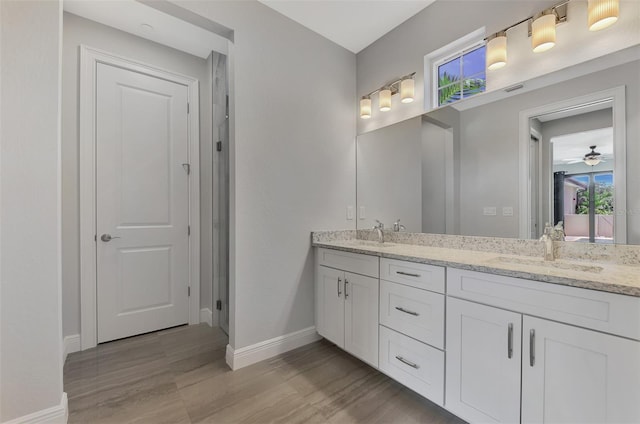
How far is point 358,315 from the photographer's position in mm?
2027

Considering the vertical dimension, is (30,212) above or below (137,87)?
below

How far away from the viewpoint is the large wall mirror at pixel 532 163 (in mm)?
1427

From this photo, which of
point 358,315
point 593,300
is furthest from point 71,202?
point 593,300

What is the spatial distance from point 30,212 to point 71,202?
1.07 meters

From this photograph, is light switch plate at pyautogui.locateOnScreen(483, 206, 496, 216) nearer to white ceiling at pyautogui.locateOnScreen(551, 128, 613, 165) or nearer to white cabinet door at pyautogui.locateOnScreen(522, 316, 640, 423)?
white ceiling at pyautogui.locateOnScreen(551, 128, 613, 165)

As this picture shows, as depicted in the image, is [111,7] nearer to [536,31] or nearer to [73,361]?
[73,361]

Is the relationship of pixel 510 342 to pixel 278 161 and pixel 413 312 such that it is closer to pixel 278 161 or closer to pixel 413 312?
pixel 413 312

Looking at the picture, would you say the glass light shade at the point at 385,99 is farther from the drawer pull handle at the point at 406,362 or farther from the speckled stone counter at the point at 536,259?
the drawer pull handle at the point at 406,362

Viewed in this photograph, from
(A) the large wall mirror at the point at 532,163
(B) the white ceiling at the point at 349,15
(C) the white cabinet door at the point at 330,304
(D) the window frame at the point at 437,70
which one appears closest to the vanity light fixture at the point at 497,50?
(A) the large wall mirror at the point at 532,163

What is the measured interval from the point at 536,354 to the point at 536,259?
0.65m

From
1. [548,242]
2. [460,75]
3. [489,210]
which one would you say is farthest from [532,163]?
[460,75]

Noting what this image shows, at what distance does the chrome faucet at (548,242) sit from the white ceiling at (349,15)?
1.90 m

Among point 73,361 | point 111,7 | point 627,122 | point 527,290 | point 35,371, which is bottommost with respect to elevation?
point 73,361

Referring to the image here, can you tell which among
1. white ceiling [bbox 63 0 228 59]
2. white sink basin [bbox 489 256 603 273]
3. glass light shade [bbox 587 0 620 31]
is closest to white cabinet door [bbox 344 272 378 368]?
A: white sink basin [bbox 489 256 603 273]
